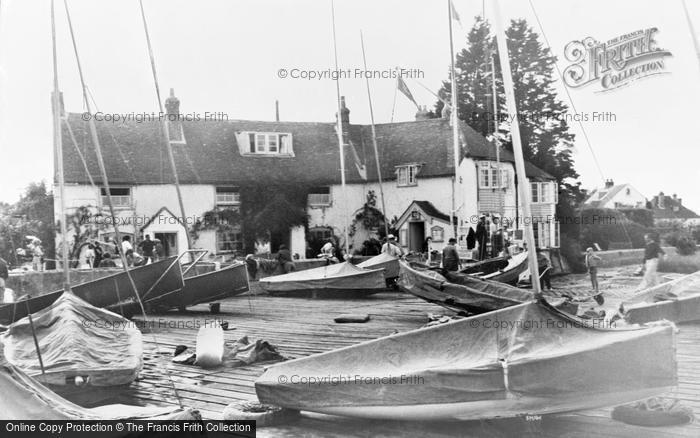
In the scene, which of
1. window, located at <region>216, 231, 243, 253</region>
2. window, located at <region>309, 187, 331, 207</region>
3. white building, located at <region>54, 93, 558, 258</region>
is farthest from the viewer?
window, located at <region>309, 187, 331, 207</region>

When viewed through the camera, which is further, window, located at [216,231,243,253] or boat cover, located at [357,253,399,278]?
window, located at [216,231,243,253]

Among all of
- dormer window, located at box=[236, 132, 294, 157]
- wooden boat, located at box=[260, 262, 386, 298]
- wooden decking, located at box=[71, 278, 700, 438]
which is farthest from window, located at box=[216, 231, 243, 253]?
wooden decking, located at box=[71, 278, 700, 438]

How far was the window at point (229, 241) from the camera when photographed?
29.7m

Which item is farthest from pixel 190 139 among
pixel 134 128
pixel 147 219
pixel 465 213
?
pixel 465 213

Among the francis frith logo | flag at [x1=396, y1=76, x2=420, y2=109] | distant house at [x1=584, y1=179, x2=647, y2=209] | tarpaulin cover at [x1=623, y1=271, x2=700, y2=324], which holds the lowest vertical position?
tarpaulin cover at [x1=623, y1=271, x2=700, y2=324]

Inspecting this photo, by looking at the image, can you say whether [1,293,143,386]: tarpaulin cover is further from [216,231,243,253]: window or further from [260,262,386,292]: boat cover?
[216,231,243,253]: window

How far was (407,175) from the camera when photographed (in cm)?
3203

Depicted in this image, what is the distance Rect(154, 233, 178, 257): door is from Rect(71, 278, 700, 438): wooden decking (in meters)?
10.5

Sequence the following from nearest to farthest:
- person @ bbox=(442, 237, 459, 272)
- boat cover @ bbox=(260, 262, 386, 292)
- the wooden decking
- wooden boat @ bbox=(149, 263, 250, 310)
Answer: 1. the wooden decking
2. wooden boat @ bbox=(149, 263, 250, 310)
3. person @ bbox=(442, 237, 459, 272)
4. boat cover @ bbox=(260, 262, 386, 292)

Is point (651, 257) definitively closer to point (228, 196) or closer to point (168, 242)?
point (168, 242)

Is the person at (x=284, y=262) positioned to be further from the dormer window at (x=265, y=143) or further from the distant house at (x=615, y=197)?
the distant house at (x=615, y=197)

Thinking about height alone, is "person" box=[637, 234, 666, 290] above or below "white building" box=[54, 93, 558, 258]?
below

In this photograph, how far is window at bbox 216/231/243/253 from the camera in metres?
29.7

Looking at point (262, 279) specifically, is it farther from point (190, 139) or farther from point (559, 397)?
point (559, 397)
